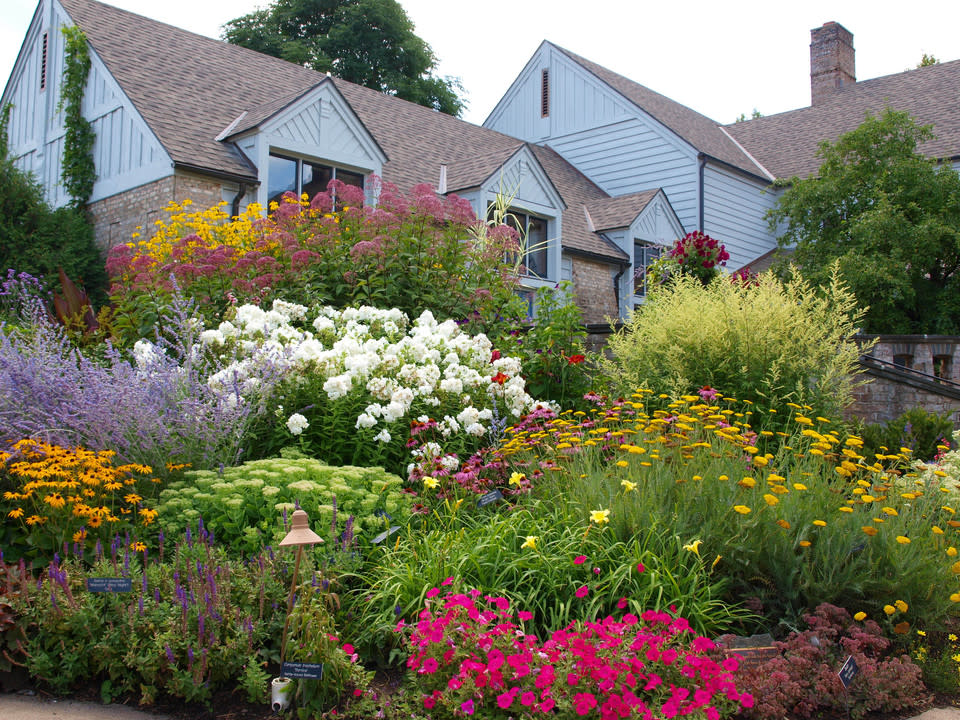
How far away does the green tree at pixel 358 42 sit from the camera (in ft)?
96.7

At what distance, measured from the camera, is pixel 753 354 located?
264 inches

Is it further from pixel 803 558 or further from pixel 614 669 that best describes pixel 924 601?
pixel 614 669

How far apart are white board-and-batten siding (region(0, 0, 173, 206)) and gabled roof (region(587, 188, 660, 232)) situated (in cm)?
1048

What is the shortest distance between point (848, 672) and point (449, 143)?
1758 centimetres

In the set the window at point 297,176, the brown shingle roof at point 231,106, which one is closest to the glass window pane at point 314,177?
the window at point 297,176

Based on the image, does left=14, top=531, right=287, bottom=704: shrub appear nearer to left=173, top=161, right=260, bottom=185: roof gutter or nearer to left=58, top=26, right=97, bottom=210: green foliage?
left=173, top=161, right=260, bottom=185: roof gutter

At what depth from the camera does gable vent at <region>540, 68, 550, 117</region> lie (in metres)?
23.3

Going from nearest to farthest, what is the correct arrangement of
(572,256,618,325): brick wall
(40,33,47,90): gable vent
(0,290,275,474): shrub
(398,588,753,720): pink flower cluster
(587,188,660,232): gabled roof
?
(398,588,753,720): pink flower cluster → (0,290,275,474): shrub → (40,33,47,90): gable vent → (572,256,618,325): brick wall → (587,188,660,232): gabled roof

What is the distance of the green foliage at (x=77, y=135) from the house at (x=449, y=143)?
175 mm

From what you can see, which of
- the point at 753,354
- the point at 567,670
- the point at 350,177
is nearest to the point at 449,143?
the point at 350,177

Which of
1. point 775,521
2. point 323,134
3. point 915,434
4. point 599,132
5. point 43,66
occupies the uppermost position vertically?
point 599,132

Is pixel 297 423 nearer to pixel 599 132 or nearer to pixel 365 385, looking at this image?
pixel 365 385

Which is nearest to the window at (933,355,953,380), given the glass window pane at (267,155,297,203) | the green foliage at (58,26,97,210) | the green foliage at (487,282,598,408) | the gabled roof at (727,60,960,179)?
the green foliage at (487,282,598,408)

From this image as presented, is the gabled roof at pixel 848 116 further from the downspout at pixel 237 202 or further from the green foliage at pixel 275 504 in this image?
the green foliage at pixel 275 504
